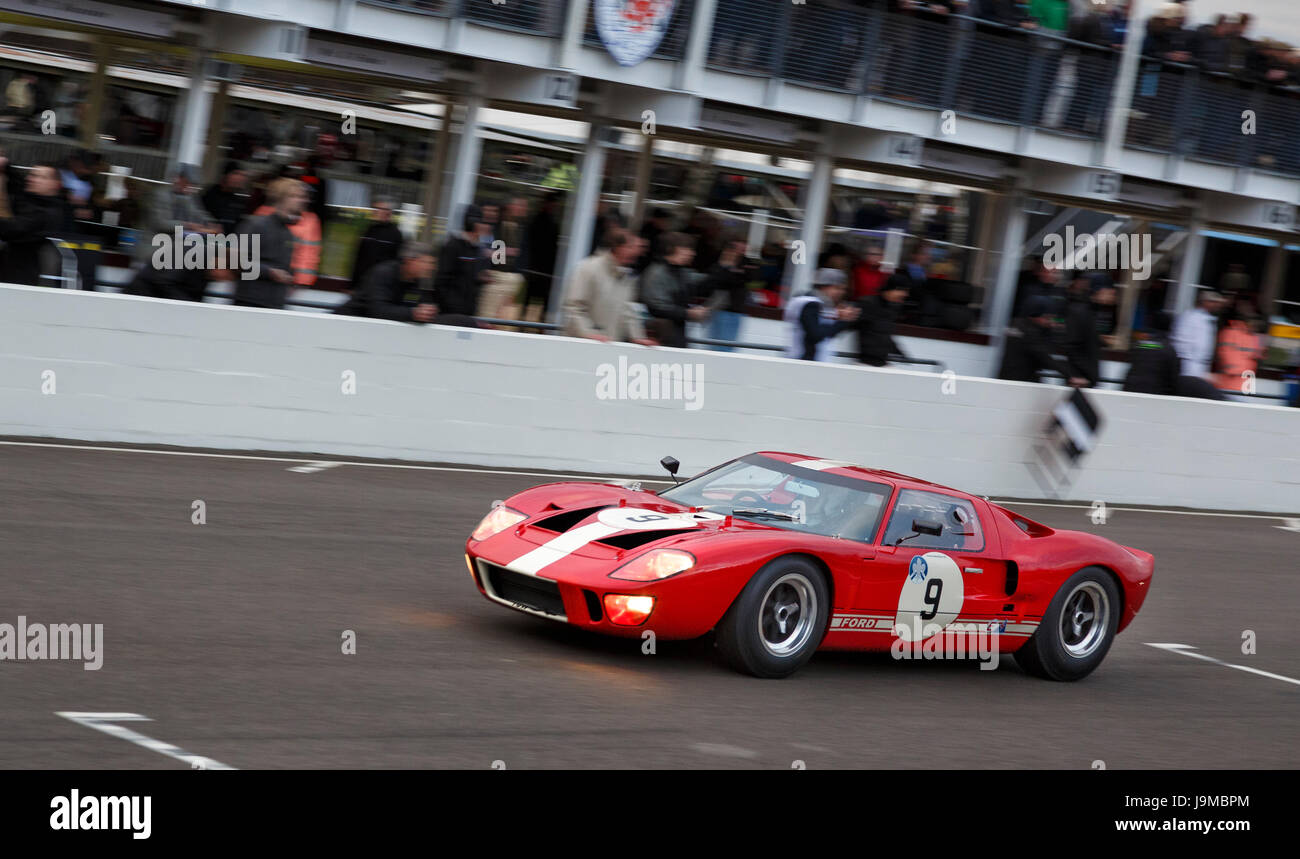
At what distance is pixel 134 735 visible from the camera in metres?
5.52

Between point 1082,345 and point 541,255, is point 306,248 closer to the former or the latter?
point 541,255

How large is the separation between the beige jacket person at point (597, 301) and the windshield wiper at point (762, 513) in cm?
615

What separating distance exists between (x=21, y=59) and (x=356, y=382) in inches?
281

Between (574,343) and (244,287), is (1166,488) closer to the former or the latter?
(574,343)

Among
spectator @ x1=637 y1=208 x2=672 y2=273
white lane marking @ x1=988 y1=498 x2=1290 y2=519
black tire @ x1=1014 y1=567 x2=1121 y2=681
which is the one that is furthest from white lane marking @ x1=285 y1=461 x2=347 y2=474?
white lane marking @ x1=988 y1=498 x2=1290 y2=519

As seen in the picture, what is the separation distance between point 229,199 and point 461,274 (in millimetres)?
2535

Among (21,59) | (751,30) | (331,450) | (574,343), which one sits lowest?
(331,450)

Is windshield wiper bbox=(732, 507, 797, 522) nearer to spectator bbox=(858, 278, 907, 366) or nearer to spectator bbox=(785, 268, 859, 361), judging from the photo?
spectator bbox=(785, 268, 859, 361)

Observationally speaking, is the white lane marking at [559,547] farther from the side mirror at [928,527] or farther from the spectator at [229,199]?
the spectator at [229,199]

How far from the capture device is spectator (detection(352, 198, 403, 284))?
14406 millimetres

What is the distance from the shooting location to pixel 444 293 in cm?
1370

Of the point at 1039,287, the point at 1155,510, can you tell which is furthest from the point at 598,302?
the point at 1039,287

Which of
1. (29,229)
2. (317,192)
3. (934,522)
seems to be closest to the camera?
(934,522)
